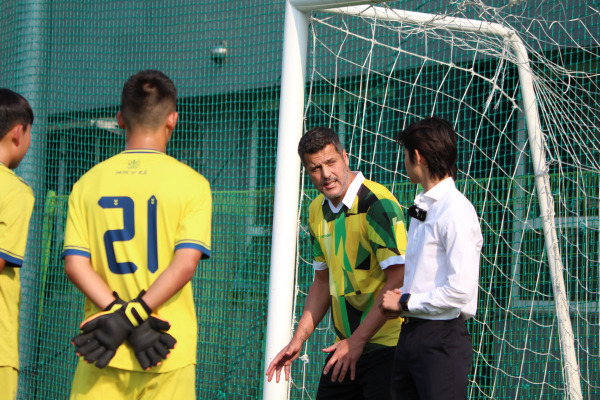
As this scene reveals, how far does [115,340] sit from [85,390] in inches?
10.8

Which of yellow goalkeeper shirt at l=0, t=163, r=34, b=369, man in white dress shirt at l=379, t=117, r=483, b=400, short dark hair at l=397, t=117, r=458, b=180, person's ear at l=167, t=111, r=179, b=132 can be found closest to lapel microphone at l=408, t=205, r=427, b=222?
man in white dress shirt at l=379, t=117, r=483, b=400

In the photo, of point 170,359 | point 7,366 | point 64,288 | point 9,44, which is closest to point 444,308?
point 170,359

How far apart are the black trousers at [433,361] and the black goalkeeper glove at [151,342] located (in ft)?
2.88

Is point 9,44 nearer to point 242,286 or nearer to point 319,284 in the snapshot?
point 242,286

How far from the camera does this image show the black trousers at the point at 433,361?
8.00 ft

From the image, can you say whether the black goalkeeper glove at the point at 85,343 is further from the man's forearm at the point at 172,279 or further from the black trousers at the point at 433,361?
the black trousers at the point at 433,361

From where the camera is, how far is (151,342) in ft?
7.31

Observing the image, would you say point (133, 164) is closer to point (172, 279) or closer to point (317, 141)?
point (172, 279)

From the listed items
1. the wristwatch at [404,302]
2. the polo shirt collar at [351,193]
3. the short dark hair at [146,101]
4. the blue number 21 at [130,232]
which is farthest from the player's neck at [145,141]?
the wristwatch at [404,302]

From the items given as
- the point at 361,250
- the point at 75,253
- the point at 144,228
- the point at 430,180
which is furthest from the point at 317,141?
the point at 75,253

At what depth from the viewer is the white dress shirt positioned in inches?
95.7

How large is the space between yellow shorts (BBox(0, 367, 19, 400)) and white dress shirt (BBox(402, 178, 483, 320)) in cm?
161

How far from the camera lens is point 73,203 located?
245 cm

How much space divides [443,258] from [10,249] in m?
1.69
